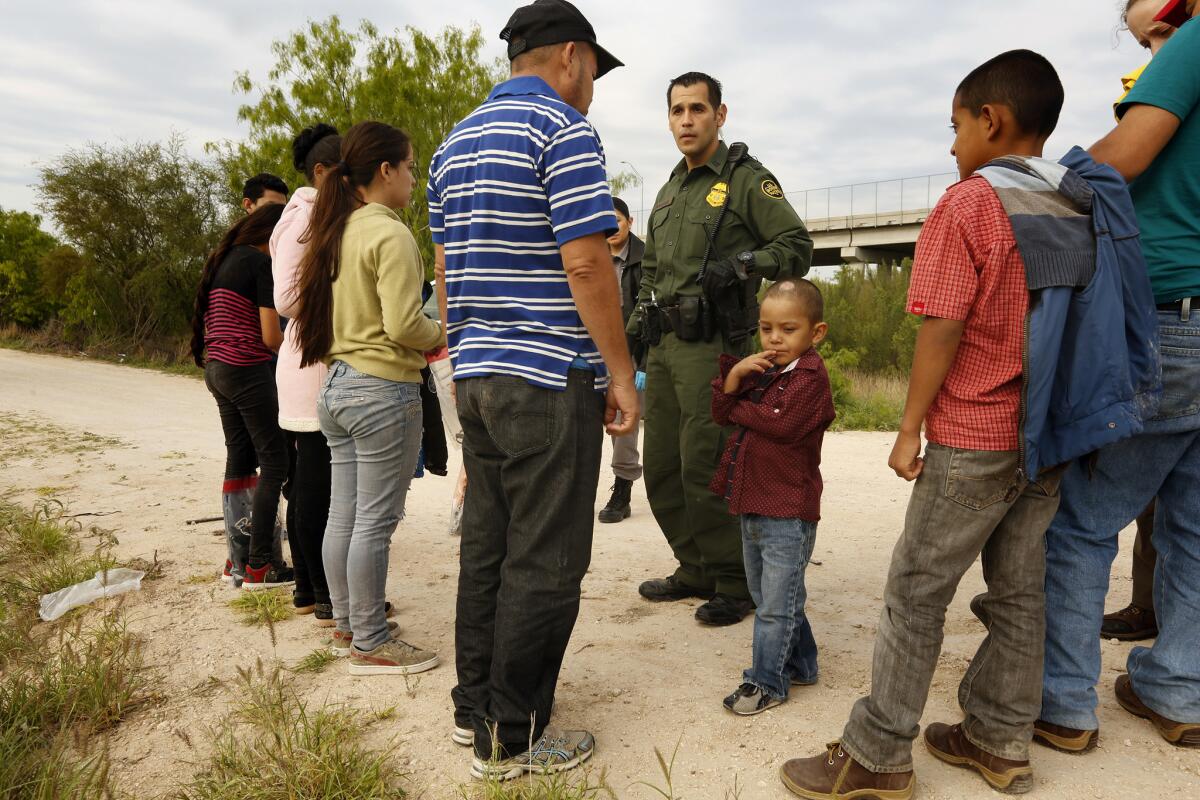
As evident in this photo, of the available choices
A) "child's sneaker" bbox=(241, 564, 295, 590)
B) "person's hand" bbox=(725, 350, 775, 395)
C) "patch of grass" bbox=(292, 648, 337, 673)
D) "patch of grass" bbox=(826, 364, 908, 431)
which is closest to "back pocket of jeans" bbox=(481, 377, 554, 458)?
"person's hand" bbox=(725, 350, 775, 395)

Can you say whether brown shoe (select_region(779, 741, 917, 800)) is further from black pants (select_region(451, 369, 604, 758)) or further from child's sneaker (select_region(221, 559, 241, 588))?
child's sneaker (select_region(221, 559, 241, 588))

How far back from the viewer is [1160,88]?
2.29 m

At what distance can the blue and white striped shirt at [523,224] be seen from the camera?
2.31 m

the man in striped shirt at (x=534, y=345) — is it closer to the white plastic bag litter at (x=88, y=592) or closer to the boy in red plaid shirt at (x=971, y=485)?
the boy in red plaid shirt at (x=971, y=485)

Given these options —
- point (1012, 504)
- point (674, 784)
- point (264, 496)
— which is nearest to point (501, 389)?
point (674, 784)

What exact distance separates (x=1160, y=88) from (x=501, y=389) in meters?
2.01

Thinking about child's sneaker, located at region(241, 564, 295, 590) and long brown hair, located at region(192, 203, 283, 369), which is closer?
long brown hair, located at region(192, 203, 283, 369)

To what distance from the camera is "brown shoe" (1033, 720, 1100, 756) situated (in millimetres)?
2477

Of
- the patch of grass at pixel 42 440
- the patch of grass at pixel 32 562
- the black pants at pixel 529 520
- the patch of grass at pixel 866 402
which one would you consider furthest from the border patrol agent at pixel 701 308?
the patch of grass at pixel 42 440

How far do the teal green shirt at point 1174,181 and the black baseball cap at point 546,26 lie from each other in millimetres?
1565

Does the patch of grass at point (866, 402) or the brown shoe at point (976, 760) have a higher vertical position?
the patch of grass at point (866, 402)

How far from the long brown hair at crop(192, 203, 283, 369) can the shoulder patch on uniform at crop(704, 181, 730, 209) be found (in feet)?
6.90

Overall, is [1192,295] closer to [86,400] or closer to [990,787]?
[990,787]

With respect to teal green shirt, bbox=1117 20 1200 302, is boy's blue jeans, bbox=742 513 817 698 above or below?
below
